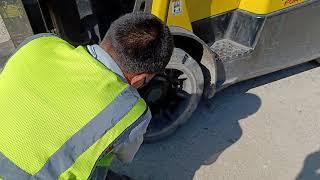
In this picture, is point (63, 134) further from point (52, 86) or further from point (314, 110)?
point (314, 110)

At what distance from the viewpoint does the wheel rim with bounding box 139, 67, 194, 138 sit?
355 cm

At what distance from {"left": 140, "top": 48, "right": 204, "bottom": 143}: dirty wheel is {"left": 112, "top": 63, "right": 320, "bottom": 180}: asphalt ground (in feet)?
0.52

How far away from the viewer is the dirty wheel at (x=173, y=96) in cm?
351

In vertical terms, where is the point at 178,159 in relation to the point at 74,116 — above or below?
below

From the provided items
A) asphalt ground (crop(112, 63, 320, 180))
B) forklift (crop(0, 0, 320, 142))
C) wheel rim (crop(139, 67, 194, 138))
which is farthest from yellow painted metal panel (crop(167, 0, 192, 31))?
asphalt ground (crop(112, 63, 320, 180))

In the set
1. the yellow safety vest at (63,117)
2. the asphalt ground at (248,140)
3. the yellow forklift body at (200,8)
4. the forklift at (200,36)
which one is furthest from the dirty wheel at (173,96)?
the yellow safety vest at (63,117)


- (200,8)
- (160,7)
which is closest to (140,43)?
(160,7)

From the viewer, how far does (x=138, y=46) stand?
76.1 inches

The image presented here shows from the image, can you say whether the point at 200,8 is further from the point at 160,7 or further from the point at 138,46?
the point at 138,46

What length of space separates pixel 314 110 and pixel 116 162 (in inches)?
76.7

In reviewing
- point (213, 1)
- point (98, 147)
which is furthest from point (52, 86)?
point (213, 1)

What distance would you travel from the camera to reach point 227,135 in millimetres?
3816

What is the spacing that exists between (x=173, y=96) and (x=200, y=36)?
0.59 meters

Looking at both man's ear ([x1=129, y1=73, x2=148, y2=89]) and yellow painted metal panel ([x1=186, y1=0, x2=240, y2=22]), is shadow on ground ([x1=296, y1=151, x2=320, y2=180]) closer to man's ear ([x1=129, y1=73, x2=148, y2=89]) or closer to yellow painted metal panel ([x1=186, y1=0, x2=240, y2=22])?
yellow painted metal panel ([x1=186, y1=0, x2=240, y2=22])
